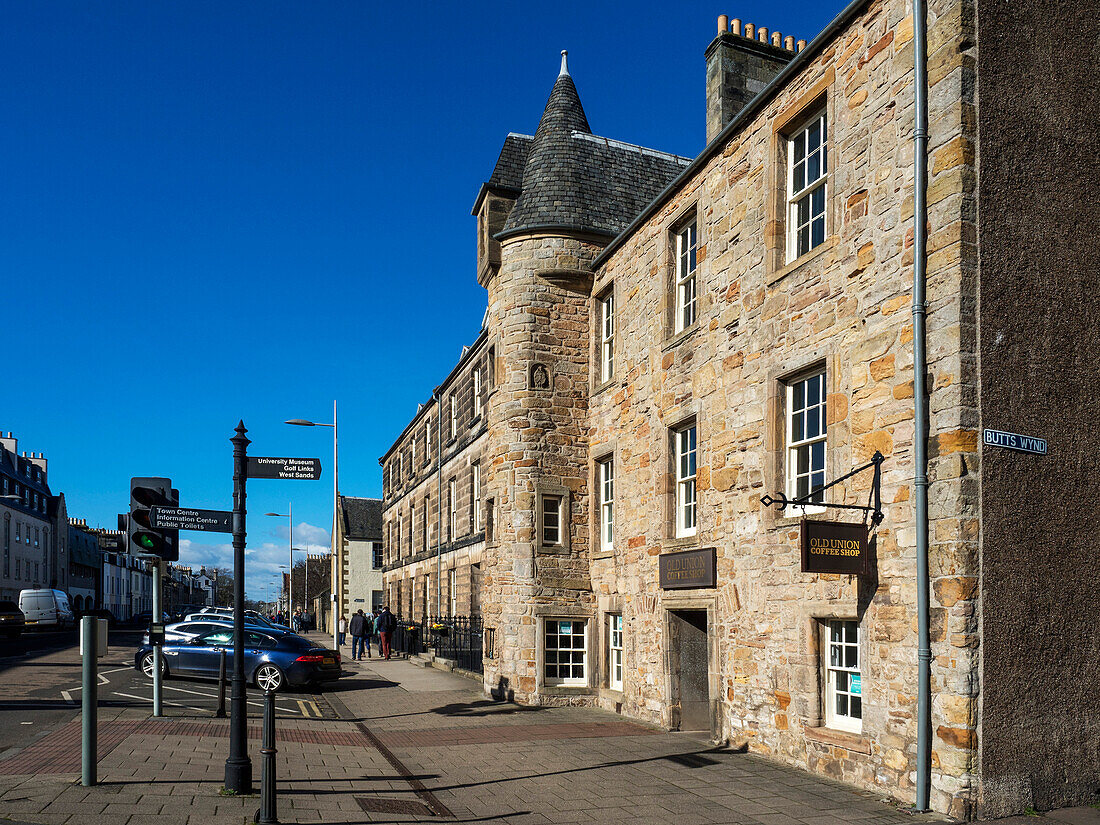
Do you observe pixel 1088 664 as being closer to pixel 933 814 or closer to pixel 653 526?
pixel 933 814

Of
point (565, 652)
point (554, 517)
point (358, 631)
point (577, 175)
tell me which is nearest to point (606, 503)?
point (554, 517)

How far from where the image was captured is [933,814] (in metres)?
9.47

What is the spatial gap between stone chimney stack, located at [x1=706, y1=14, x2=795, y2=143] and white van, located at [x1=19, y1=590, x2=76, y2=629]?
43.5 metres

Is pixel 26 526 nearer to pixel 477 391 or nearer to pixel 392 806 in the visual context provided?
pixel 477 391

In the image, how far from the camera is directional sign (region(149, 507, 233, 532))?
12102 mm

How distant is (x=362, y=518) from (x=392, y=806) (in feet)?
176

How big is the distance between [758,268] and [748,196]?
3.87 feet

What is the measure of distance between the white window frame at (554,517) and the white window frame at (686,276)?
17.0ft

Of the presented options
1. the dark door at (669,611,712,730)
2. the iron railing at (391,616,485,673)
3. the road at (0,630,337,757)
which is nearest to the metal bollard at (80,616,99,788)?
the road at (0,630,337,757)

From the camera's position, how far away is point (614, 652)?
62.8 feet

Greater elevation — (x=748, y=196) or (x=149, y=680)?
(x=748, y=196)

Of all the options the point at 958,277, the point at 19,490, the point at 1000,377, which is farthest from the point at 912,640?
the point at 19,490

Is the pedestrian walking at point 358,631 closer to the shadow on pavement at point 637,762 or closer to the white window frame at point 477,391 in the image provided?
the white window frame at point 477,391

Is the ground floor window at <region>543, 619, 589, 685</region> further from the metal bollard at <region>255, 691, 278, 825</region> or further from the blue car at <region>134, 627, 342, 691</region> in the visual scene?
the metal bollard at <region>255, 691, 278, 825</region>
